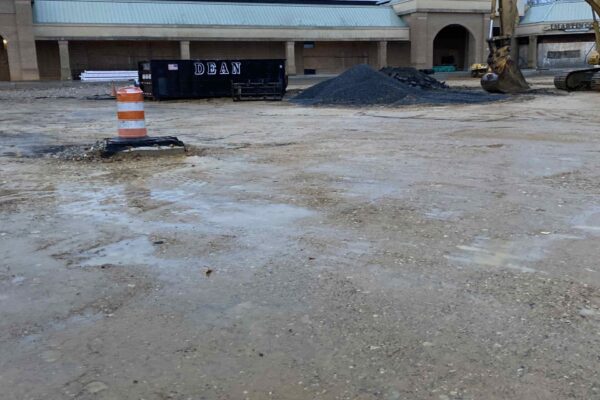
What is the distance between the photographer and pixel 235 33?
180 feet

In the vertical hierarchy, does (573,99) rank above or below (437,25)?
below

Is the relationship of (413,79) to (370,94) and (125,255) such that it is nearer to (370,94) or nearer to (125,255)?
(370,94)

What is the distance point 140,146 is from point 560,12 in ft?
211

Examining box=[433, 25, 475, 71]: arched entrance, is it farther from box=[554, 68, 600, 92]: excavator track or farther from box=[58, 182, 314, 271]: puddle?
box=[58, 182, 314, 271]: puddle

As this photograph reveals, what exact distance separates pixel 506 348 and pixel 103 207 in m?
4.90

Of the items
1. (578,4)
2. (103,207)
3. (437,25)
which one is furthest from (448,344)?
(578,4)

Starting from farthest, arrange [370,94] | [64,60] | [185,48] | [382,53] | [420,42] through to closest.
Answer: [382,53], [420,42], [185,48], [64,60], [370,94]

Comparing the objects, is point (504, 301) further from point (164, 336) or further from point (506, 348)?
point (164, 336)

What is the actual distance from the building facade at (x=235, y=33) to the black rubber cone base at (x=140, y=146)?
44.4m

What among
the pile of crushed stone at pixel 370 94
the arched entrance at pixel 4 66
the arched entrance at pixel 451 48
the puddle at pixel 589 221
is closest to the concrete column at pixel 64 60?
the arched entrance at pixel 4 66

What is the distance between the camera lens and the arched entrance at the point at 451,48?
2645 inches

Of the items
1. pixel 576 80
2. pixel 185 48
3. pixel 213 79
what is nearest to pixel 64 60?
pixel 185 48

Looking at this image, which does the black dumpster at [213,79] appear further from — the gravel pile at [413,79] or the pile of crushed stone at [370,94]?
the gravel pile at [413,79]

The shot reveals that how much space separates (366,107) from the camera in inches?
911
